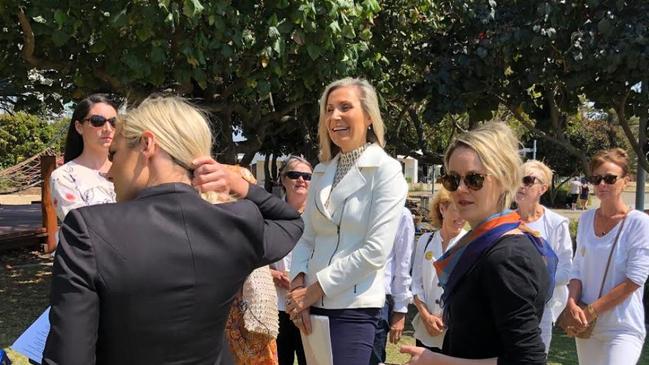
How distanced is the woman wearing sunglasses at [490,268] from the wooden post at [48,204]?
10025 millimetres

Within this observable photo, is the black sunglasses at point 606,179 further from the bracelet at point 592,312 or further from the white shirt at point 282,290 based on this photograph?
the white shirt at point 282,290

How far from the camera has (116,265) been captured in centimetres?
139

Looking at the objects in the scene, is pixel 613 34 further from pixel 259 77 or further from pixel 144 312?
pixel 144 312

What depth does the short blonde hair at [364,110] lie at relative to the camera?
296cm

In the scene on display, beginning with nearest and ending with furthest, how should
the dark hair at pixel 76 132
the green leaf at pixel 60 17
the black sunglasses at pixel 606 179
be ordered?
the dark hair at pixel 76 132
the black sunglasses at pixel 606 179
the green leaf at pixel 60 17

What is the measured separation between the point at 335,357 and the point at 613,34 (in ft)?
17.1

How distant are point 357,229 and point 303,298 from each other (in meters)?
0.41

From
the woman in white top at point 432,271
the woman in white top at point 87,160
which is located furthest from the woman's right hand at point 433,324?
the woman in white top at point 87,160

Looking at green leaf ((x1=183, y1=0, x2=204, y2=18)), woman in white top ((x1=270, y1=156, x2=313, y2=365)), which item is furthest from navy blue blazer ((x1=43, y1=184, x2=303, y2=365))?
green leaf ((x1=183, y1=0, x2=204, y2=18))

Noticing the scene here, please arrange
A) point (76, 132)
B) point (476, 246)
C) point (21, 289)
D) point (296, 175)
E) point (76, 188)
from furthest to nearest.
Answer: point (21, 289)
point (296, 175)
point (76, 132)
point (76, 188)
point (476, 246)

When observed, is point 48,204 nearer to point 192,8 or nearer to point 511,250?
point 192,8

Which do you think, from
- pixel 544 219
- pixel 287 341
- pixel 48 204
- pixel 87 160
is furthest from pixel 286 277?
pixel 48 204

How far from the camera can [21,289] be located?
8.59m

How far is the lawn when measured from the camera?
580 centimetres
